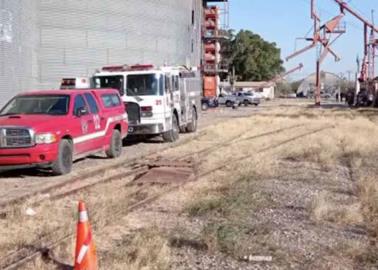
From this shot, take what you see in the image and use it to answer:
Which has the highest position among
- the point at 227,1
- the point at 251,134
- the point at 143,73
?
the point at 227,1

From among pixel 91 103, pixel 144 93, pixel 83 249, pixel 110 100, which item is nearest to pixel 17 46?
pixel 144 93

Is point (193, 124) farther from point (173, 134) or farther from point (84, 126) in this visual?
point (84, 126)

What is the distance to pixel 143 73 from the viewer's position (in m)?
21.8

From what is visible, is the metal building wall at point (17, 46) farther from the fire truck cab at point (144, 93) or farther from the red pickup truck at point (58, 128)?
the red pickup truck at point (58, 128)

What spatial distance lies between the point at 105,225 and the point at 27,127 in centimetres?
524

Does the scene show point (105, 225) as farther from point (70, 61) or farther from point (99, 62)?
point (99, 62)

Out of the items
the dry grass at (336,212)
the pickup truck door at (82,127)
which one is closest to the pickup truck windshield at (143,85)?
the pickup truck door at (82,127)

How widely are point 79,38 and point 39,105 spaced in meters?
18.4

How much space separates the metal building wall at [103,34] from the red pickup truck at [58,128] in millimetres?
12935

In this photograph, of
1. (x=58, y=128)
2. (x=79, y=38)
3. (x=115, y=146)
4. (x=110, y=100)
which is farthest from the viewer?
(x=79, y=38)

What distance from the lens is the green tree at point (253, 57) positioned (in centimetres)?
14638

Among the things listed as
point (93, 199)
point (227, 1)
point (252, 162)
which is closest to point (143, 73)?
point (252, 162)

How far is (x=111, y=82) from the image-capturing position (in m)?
21.9

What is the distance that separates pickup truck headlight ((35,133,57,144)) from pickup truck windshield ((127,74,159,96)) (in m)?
8.08
